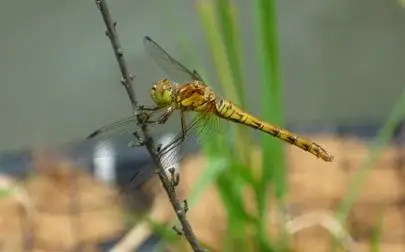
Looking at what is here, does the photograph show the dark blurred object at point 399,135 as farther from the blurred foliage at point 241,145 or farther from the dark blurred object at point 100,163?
the blurred foliage at point 241,145

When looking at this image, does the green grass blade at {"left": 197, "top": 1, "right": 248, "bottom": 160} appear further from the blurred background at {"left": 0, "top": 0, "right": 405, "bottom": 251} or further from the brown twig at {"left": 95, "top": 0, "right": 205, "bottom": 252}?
the blurred background at {"left": 0, "top": 0, "right": 405, "bottom": 251}

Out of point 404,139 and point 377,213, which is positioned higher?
point 404,139

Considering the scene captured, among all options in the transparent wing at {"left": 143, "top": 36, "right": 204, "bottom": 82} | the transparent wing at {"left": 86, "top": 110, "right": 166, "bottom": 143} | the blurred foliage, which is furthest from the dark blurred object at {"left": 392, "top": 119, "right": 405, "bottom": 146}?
the transparent wing at {"left": 86, "top": 110, "right": 166, "bottom": 143}

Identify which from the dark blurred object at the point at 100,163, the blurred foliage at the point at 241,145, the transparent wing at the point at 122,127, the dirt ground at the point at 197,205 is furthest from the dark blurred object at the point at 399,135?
the transparent wing at the point at 122,127

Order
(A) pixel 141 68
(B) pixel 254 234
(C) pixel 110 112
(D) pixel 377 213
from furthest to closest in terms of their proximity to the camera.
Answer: (C) pixel 110 112, (A) pixel 141 68, (D) pixel 377 213, (B) pixel 254 234

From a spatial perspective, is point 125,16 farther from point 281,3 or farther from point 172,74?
point 172,74

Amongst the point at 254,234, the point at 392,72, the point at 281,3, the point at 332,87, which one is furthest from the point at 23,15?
the point at 254,234

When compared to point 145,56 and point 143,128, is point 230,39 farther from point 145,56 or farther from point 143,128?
point 145,56
